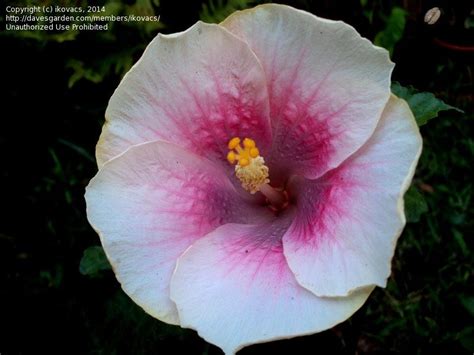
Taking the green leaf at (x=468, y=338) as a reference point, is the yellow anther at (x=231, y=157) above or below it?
above

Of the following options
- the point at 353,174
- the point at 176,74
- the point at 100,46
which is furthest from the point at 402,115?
the point at 100,46

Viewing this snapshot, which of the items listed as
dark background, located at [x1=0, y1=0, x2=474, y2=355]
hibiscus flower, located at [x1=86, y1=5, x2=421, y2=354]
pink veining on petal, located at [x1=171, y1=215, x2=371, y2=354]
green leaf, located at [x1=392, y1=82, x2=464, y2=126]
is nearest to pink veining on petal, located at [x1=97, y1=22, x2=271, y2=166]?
hibiscus flower, located at [x1=86, y1=5, x2=421, y2=354]

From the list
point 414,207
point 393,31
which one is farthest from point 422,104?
point 393,31

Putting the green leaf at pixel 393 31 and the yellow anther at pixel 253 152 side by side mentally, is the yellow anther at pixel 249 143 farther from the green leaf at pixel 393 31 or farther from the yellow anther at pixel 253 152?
the green leaf at pixel 393 31

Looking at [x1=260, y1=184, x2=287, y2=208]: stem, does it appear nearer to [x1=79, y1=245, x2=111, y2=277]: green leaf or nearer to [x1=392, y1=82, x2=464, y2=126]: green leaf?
[x1=392, y1=82, x2=464, y2=126]: green leaf

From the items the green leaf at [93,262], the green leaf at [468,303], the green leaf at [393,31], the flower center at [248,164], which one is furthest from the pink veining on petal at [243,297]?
the green leaf at [393,31]

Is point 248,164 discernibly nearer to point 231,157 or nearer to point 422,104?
point 231,157
